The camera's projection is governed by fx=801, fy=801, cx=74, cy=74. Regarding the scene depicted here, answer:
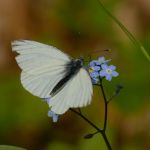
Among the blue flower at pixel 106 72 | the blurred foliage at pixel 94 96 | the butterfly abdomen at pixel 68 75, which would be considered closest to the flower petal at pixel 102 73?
the blue flower at pixel 106 72

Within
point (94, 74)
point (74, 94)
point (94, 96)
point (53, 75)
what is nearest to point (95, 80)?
point (94, 74)

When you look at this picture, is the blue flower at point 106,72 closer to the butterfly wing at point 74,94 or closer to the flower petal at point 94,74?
the flower petal at point 94,74

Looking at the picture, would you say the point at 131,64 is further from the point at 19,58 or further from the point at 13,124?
the point at 19,58

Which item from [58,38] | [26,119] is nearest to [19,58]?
[26,119]

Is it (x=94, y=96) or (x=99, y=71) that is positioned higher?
(x=99, y=71)

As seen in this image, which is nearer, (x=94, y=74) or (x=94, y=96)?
(x=94, y=74)

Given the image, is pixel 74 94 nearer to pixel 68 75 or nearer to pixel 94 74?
pixel 68 75

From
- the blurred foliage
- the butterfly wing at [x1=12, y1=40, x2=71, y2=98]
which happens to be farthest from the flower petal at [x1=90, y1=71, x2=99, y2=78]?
the blurred foliage
